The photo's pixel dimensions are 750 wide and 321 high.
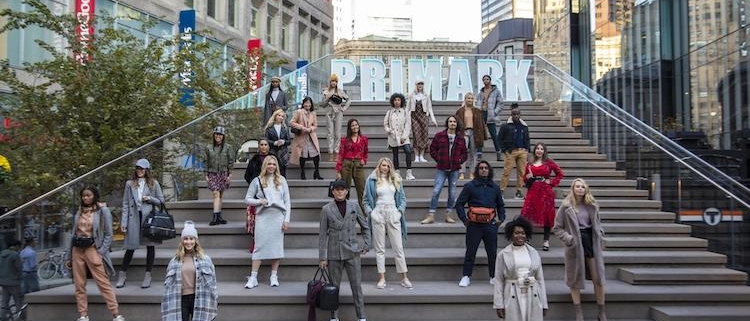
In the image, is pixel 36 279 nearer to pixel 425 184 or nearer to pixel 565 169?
pixel 425 184

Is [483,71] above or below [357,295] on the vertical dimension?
above

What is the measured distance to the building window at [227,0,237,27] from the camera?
39406 millimetres

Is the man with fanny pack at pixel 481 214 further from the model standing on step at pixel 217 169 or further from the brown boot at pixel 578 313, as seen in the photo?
the model standing on step at pixel 217 169

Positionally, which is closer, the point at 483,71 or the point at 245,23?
the point at 483,71

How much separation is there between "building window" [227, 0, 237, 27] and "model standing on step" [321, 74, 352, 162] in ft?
92.0

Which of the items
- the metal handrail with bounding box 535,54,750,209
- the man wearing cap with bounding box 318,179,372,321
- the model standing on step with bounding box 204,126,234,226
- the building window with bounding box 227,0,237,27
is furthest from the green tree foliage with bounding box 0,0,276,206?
the building window with bounding box 227,0,237,27

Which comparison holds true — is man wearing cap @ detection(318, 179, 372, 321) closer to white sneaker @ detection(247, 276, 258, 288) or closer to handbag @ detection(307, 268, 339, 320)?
handbag @ detection(307, 268, 339, 320)

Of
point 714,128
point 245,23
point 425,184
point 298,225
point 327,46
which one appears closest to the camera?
point 298,225

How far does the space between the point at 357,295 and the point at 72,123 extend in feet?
31.5

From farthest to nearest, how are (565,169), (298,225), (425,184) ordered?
1. (565,169)
2. (425,184)
3. (298,225)

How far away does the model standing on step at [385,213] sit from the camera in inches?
346

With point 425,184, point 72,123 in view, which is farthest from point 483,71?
point 72,123

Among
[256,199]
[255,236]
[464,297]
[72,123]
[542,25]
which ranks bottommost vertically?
[464,297]

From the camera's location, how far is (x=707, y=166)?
10.5m
